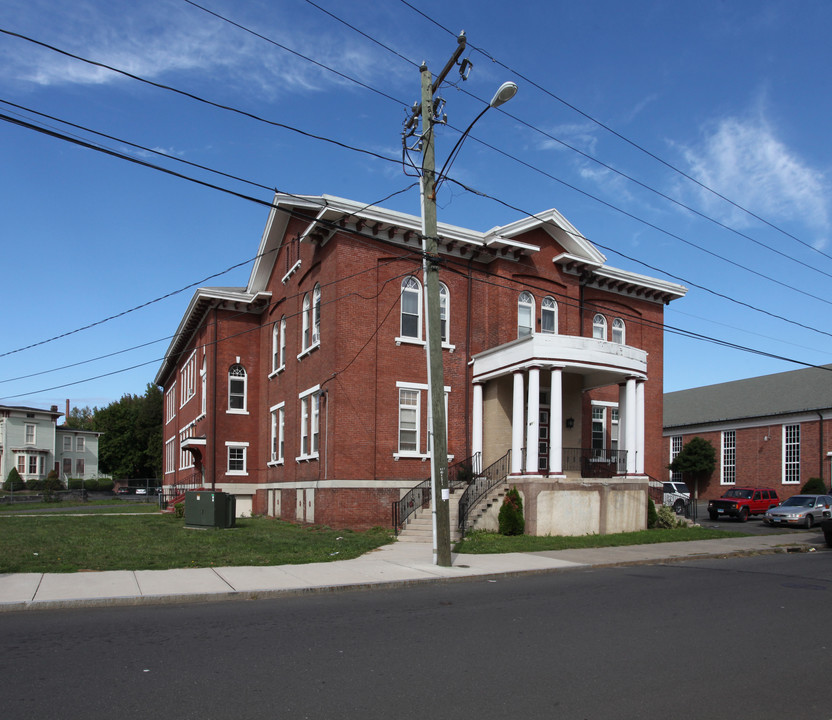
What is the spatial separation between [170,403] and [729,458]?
38.0 meters

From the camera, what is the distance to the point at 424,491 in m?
23.4

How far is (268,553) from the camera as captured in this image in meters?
16.4

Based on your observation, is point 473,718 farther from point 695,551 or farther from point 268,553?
point 695,551

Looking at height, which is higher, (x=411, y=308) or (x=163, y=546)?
(x=411, y=308)

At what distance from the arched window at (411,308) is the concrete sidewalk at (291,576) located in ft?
26.3

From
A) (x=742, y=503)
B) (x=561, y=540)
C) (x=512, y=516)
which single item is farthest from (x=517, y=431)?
(x=742, y=503)

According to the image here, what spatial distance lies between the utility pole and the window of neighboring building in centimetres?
1633

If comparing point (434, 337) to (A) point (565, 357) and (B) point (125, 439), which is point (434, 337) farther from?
(B) point (125, 439)

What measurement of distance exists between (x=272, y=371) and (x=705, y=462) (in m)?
30.9

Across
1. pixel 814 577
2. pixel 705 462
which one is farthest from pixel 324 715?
pixel 705 462

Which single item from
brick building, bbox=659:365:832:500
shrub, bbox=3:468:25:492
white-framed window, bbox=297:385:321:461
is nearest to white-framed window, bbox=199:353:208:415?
white-framed window, bbox=297:385:321:461

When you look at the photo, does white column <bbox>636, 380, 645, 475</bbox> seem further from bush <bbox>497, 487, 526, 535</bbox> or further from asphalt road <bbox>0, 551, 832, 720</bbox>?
asphalt road <bbox>0, 551, 832, 720</bbox>

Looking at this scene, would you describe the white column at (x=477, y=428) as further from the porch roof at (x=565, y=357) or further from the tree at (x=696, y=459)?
the tree at (x=696, y=459)

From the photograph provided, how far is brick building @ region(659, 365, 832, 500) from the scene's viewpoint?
42.7 metres
